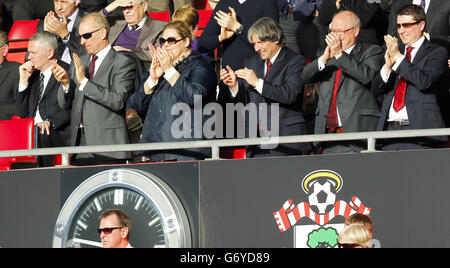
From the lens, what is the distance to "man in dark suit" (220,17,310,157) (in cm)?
962

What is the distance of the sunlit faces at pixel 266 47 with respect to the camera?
9.87 metres

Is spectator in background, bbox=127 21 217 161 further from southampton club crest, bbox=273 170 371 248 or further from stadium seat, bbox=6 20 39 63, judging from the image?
stadium seat, bbox=6 20 39 63

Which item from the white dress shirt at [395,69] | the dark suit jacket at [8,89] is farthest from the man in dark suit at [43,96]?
the white dress shirt at [395,69]

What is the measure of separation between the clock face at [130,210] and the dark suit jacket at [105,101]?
0.42 metres

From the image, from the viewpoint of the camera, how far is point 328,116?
9.60 meters

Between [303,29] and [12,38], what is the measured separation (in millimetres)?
4294

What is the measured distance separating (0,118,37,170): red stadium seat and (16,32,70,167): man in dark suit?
0.09 meters

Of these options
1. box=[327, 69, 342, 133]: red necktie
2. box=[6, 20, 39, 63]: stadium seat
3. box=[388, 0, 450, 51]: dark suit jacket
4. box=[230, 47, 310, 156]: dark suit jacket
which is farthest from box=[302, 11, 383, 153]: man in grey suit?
box=[6, 20, 39, 63]: stadium seat

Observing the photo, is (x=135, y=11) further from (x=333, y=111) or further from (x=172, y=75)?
(x=333, y=111)

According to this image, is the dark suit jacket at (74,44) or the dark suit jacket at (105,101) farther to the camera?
the dark suit jacket at (74,44)

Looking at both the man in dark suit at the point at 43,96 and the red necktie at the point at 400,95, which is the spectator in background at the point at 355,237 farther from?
the man in dark suit at the point at 43,96
